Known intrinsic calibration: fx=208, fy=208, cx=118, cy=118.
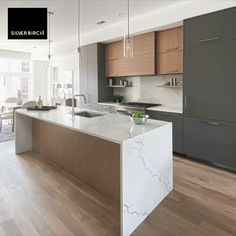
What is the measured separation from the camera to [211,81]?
330 cm

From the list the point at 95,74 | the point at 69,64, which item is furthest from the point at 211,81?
the point at 69,64

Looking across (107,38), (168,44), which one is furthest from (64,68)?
(168,44)

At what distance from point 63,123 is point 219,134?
7.82 ft

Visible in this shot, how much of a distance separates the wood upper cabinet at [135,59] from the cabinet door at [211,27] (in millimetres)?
949

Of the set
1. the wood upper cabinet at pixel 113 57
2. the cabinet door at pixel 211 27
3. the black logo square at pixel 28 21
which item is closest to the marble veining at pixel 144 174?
the cabinet door at pixel 211 27

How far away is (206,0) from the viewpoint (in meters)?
3.25

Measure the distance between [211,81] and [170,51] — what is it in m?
1.16

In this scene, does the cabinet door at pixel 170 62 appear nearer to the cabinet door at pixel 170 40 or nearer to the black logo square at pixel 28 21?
the cabinet door at pixel 170 40

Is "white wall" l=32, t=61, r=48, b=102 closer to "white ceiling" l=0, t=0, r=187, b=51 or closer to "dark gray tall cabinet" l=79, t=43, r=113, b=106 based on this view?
"white ceiling" l=0, t=0, r=187, b=51

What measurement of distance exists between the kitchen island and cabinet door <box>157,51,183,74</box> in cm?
186

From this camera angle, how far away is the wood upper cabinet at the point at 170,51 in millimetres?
3939

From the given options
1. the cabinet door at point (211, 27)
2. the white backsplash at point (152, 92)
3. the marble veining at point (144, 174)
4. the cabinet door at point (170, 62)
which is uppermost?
the cabinet door at point (211, 27)

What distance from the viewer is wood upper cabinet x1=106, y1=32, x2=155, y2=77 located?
14.3ft

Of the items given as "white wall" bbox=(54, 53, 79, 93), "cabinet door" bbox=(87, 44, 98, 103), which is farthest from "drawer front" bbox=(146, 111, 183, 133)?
"white wall" bbox=(54, 53, 79, 93)
